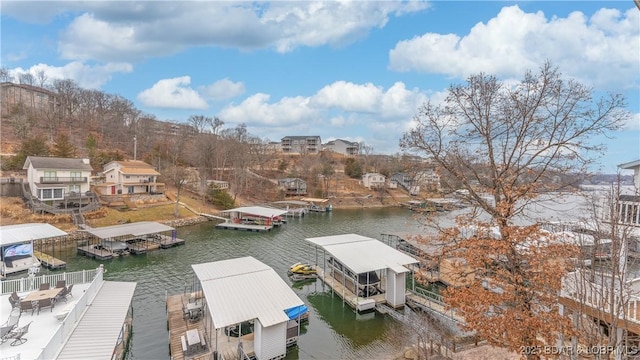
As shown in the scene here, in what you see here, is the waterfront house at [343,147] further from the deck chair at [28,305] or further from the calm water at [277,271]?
the deck chair at [28,305]

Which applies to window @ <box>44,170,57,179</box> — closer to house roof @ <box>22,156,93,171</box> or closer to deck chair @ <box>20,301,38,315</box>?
house roof @ <box>22,156,93,171</box>

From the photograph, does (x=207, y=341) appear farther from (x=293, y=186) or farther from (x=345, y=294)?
(x=293, y=186)

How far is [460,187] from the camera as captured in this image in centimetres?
1192

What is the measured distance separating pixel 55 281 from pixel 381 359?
55.6 ft

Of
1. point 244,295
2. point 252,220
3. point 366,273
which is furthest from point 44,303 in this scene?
point 252,220

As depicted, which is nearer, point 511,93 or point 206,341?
point 511,93

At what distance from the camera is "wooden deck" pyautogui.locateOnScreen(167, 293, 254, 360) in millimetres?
14328

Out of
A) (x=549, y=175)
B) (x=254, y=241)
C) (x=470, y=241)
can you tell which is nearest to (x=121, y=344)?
(x=470, y=241)

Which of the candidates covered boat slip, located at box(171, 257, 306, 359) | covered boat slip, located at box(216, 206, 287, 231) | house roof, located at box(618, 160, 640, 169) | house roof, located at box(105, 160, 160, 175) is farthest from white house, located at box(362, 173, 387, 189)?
house roof, located at box(618, 160, 640, 169)

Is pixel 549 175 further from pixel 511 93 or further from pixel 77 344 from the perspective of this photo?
pixel 77 344

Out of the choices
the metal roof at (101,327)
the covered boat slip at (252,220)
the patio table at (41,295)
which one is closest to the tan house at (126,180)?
the covered boat slip at (252,220)

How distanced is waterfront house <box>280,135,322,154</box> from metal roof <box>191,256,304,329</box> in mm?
89041

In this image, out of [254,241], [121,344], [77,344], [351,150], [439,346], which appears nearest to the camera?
[77,344]

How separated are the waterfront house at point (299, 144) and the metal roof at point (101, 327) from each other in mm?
91155
